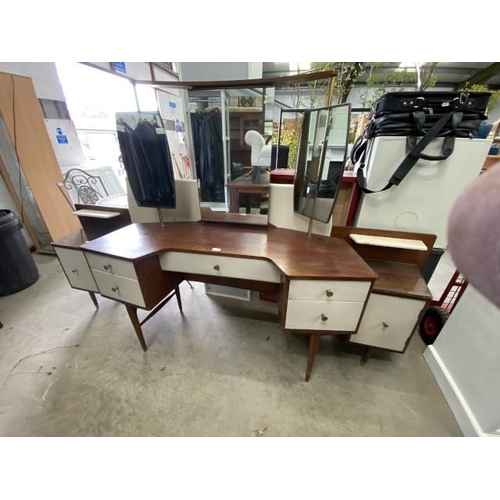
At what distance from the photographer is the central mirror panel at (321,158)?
1.08 metres

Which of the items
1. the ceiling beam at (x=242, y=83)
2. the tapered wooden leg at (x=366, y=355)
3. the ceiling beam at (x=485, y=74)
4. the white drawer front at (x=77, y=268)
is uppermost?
the ceiling beam at (x=485, y=74)

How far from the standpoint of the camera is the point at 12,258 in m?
2.05

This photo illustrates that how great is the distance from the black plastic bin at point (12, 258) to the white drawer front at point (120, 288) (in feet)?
4.89

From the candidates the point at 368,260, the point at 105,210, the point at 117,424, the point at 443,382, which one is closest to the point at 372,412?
the point at 443,382

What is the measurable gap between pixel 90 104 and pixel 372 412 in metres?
4.93

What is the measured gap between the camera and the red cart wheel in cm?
151

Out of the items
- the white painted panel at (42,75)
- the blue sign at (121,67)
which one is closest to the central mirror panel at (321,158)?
the white painted panel at (42,75)

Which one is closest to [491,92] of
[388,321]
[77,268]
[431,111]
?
[431,111]

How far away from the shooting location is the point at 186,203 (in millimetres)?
1617

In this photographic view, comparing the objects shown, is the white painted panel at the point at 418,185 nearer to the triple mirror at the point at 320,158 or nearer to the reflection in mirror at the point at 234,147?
the triple mirror at the point at 320,158

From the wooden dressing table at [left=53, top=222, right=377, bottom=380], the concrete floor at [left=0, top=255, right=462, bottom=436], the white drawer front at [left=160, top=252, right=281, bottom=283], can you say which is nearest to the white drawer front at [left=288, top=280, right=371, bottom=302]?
the wooden dressing table at [left=53, top=222, right=377, bottom=380]

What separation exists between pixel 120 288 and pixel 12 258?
5.66ft

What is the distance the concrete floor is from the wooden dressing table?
21 cm
